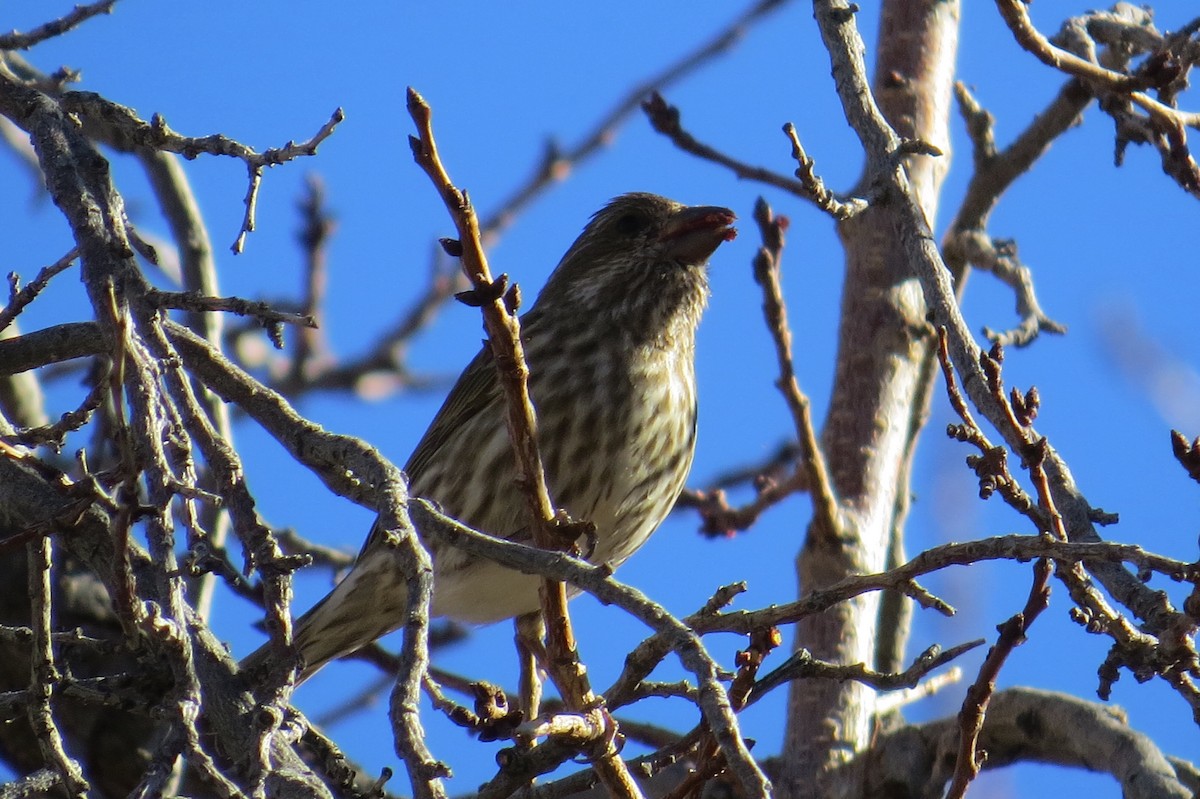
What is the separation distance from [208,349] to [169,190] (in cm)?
313

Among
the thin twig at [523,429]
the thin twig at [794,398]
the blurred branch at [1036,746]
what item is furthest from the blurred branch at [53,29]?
the blurred branch at [1036,746]

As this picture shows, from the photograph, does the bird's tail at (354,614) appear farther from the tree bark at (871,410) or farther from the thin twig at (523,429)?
the thin twig at (523,429)

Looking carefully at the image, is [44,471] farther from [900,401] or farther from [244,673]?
[900,401]

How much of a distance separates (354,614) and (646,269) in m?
1.81

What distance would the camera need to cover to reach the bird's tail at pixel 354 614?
5.73 m

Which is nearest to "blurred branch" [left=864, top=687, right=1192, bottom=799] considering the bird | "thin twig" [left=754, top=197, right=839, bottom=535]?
"thin twig" [left=754, top=197, right=839, bottom=535]

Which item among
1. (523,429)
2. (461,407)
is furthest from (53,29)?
(461,407)

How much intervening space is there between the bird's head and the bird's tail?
1310mm

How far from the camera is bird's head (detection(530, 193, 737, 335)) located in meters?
6.16

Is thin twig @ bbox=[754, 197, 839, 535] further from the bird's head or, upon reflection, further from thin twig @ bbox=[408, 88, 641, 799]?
thin twig @ bbox=[408, 88, 641, 799]

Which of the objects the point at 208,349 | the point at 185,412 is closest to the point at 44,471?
the point at 185,412

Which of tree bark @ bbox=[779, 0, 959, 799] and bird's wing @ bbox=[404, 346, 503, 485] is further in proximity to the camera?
bird's wing @ bbox=[404, 346, 503, 485]

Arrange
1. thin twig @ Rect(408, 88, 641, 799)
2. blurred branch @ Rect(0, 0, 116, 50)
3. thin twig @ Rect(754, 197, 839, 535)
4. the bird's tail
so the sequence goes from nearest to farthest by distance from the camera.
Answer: thin twig @ Rect(408, 88, 641, 799), blurred branch @ Rect(0, 0, 116, 50), thin twig @ Rect(754, 197, 839, 535), the bird's tail

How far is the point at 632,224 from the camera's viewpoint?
21.7 feet
